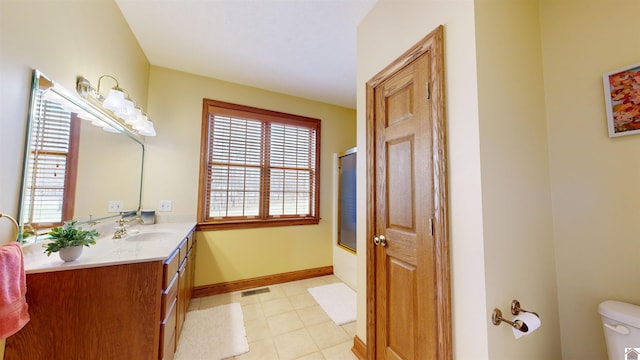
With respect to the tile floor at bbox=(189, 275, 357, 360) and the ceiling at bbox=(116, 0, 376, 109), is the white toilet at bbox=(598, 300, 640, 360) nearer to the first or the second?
the tile floor at bbox=(189, 275, 357, 360)

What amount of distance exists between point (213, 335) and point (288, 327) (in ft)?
2.15

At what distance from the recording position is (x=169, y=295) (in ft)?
4.64

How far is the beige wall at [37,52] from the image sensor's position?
980 mm

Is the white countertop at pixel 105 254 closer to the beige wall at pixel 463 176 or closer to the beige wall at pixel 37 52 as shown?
the beige wall at pixel 37 52

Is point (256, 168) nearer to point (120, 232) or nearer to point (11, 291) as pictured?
point (120, 232)

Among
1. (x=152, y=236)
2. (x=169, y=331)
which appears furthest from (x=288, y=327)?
(x=152, y=236)

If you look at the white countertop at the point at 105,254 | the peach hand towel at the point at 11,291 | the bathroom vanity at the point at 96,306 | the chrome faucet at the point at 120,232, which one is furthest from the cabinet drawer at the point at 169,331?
the chrome faucet at the point at 120,232

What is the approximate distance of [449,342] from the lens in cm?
104

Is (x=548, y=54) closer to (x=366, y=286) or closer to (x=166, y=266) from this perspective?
(x=366, y=286)

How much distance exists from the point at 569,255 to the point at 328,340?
179cm

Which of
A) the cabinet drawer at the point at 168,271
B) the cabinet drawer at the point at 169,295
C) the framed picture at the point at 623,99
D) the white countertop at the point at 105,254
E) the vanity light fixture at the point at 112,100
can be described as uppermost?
the vanity light fixture at the point at 112,100

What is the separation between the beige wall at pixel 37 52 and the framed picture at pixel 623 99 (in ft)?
9.63

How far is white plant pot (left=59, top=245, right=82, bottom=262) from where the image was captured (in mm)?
1128

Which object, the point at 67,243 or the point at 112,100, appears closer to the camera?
the point at 67,243
